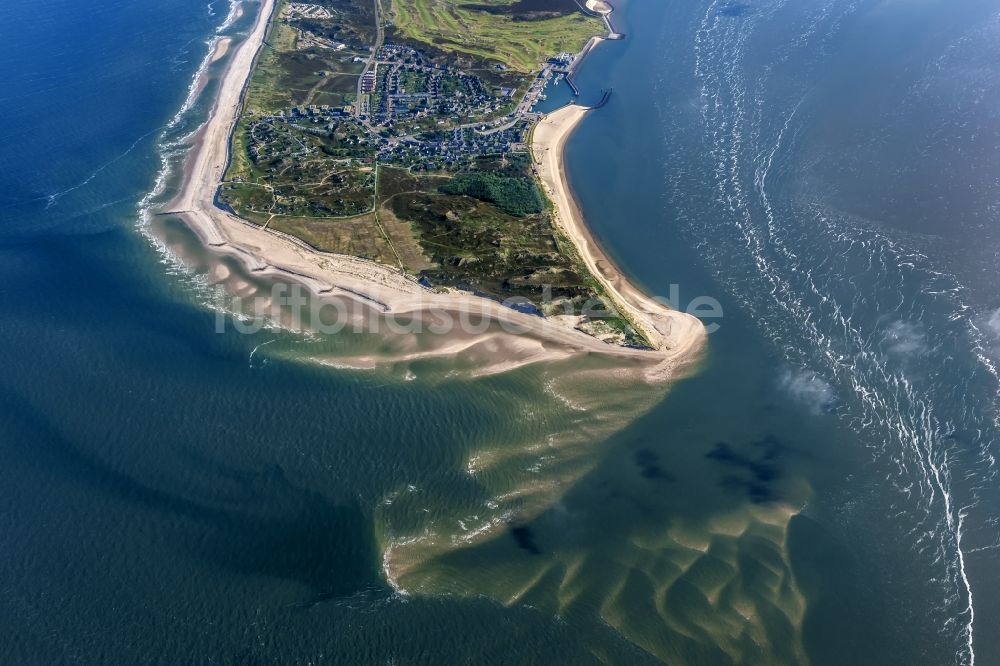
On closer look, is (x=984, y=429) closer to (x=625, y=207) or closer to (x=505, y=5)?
(x=625, y=207)

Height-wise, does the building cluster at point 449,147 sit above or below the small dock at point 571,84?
below

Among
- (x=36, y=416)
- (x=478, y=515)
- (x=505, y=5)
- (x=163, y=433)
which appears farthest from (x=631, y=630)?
(x=505, y=5)

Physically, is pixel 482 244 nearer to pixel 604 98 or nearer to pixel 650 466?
pixel 650 466

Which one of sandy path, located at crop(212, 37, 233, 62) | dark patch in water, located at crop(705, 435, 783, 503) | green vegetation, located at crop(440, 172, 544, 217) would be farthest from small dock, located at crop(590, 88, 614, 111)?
sandy path, located at crop(212, 37, 233, 62)

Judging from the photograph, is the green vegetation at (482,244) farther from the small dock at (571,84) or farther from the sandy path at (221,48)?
the sandy path at (221,48)

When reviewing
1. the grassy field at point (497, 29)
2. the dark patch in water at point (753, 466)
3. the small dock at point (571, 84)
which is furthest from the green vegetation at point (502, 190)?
A: the dark patch in water at point (753, 466)

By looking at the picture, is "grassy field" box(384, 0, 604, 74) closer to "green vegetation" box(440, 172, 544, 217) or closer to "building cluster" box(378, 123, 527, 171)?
"building cluster" box(378, 123, 527, 171)
